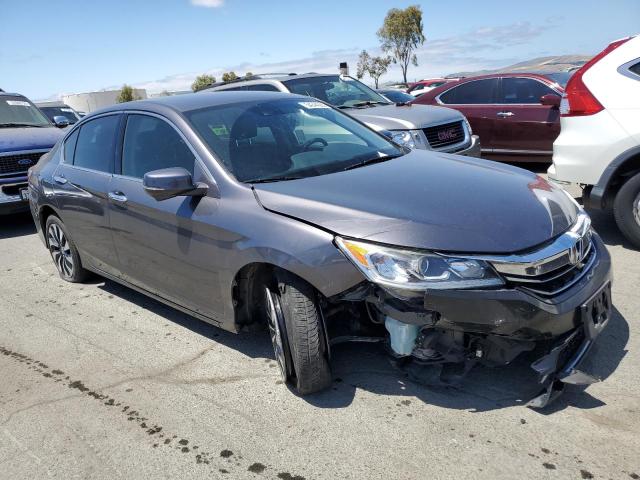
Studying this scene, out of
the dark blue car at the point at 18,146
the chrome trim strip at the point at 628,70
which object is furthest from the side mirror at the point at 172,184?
the dark blue car at the point at 18,146

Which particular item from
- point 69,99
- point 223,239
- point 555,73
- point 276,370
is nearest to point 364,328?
point 276,370

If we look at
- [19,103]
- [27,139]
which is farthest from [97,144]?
[19,103]

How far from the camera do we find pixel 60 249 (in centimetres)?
534

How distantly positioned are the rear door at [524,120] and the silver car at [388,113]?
132 centimetres

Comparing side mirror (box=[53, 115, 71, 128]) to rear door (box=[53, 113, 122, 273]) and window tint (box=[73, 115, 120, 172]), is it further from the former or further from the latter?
window tint (box=[73, 115, 120, 172])

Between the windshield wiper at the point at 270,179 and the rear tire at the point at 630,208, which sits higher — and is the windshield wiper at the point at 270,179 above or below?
above

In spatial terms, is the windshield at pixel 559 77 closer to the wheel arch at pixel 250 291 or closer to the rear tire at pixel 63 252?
the wheel arch at pixel 250 291

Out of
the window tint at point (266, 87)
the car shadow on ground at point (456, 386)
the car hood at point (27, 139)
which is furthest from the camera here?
the window tint at point (266, 87)

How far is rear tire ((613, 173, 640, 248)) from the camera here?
4.82 m

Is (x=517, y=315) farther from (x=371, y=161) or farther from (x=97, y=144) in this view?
(x=97, y=144)

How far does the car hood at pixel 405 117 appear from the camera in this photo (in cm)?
717

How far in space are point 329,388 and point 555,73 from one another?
788cm

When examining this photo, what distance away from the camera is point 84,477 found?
2.60 m

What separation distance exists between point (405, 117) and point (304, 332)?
503 centimetres
